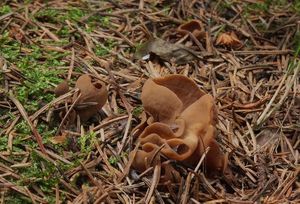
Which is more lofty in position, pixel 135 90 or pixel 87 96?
pixel 87 96

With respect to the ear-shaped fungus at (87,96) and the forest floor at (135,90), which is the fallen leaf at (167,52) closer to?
the forest floor at (135,90)

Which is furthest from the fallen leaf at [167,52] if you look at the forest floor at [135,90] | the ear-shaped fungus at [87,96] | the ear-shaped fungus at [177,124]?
the ear-shaped fungus at [177,124]

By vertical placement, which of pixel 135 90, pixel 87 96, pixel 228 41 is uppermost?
pixel 87 96

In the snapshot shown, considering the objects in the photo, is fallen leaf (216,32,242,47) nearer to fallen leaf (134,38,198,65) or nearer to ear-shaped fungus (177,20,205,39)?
ear-shaped fungus (177,20,205,39)

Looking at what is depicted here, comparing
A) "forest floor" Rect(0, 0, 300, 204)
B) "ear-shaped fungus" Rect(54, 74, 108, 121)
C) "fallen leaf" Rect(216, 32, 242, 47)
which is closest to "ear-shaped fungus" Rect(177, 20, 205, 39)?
"forest floor" Rect(0, 0, 300, 204)

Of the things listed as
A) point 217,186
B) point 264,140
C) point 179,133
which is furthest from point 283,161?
point 179,133

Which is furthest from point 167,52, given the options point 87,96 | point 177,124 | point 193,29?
point 177,124

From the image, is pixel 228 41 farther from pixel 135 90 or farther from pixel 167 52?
pixel 135 90
